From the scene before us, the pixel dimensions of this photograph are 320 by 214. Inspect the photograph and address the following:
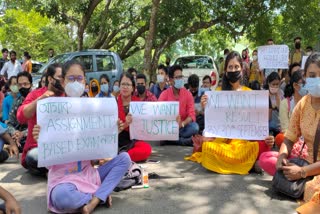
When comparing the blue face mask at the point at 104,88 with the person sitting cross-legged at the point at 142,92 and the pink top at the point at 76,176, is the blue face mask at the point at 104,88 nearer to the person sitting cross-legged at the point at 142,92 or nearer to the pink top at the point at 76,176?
the person sitting cross-legged at the point at 142,92

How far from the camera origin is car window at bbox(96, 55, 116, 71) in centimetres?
1167

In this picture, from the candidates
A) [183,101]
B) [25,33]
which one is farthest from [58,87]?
[25,33]

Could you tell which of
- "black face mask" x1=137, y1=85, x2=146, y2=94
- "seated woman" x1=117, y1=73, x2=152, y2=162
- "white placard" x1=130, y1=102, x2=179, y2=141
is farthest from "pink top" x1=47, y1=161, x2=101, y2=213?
"black face mask" x1=137, y1=85, x2=146, y2=94

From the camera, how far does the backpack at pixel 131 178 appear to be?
4258mm

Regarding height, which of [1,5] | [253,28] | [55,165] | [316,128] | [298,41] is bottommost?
[55,165]

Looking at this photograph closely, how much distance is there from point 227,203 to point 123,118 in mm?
2052

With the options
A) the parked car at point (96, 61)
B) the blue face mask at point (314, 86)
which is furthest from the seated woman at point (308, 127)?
the parked car at point (96, 61)

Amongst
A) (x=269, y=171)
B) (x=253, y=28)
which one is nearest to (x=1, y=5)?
(x=253, y=28)

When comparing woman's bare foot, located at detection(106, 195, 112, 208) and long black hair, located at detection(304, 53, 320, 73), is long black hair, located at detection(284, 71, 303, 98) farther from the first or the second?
woman's bare foot, located at detection(106, 195, 112, 208)

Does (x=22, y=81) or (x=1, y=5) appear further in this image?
(x=1, y=5)

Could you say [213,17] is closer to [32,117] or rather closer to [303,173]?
[32,117]

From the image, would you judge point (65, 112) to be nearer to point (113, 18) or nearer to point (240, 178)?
point (240, 178)

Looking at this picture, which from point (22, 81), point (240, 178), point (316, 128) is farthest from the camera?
point (22, 81)

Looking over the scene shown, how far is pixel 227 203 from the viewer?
3889 millimetres
